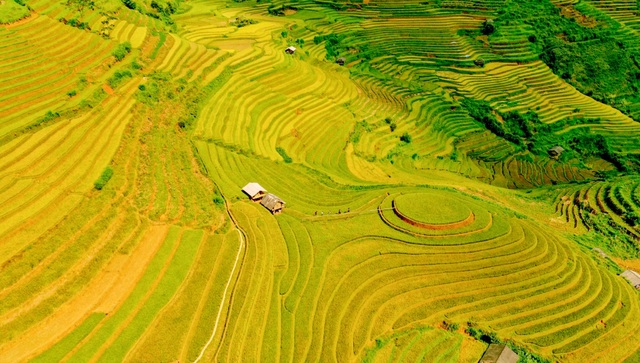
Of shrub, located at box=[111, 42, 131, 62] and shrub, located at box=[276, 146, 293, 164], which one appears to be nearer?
shrub, located at box=[111, 42, 131, 62]

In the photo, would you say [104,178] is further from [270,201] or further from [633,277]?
[633,277]

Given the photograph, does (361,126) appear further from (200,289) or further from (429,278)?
(200,289)

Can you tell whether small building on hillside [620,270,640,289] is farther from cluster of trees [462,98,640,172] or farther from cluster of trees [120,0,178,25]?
cluster of trees [120,0,178,25]

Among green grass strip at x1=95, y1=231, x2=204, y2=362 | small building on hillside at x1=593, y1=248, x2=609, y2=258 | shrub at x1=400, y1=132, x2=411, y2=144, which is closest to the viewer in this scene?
green grass strip at x1=95, y1=231, x2=204, y2=362

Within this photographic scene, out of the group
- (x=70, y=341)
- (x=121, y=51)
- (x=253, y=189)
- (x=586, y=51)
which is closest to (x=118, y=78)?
(x=121, y=51)

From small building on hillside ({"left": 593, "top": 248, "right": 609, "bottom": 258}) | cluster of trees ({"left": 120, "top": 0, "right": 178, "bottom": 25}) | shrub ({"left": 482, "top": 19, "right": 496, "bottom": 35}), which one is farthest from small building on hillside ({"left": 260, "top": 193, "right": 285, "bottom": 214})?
shrub ({"left": 482, "top": 19, "right": 496, "bottom": 35})

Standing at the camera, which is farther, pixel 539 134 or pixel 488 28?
pixel 488 28
